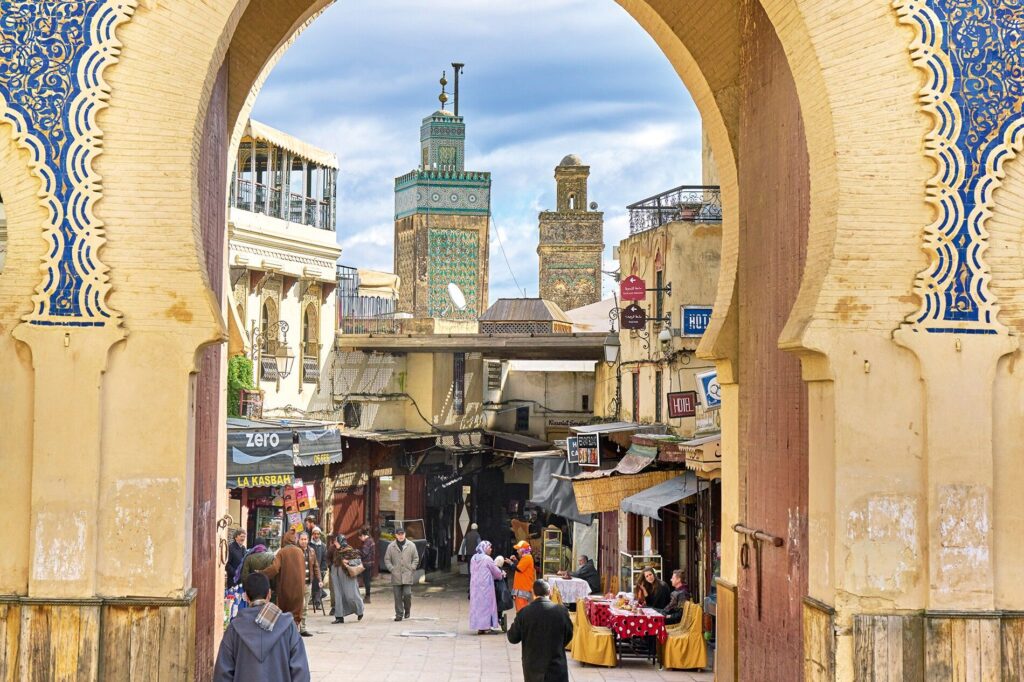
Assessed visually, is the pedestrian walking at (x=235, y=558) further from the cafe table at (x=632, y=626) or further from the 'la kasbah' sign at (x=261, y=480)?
the cafe table at (x=632, y=626)

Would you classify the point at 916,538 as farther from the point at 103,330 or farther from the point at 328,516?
the point at 328,516

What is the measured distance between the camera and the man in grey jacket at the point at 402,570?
15133mm

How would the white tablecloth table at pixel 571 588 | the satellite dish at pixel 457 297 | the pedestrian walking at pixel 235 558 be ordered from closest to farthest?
the pedestrian walking at pixel 235 558 → the white tablecloth table at pixel 571 588 → the satellite dish at pixel 457 297

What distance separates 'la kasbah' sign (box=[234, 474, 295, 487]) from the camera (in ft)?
51.0

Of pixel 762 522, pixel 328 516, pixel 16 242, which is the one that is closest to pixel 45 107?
pixel 16 242

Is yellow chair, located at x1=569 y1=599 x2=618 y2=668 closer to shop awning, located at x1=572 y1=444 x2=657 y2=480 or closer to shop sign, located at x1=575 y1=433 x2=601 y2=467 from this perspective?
shop awning, located at x1=572 y1=444 x2=657 y2=480

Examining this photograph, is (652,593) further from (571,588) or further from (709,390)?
(709,390)

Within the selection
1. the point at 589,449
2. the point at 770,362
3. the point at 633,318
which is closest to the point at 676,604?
the point at 770,362

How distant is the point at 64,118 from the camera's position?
6.60 meters

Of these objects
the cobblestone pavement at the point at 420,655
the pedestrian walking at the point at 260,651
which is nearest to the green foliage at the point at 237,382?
the cobblestone pavement at the point at 420,655

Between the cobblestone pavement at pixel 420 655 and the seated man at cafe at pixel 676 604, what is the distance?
508 mm

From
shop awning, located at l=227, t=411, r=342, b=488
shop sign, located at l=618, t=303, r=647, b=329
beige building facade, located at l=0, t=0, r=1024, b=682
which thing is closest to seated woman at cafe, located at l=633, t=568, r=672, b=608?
shop awning, located at l=227, t=411, r=342, b=488

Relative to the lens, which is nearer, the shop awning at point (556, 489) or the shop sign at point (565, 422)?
the shop awning at point (556, 489)

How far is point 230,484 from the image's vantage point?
15500 millimetres
